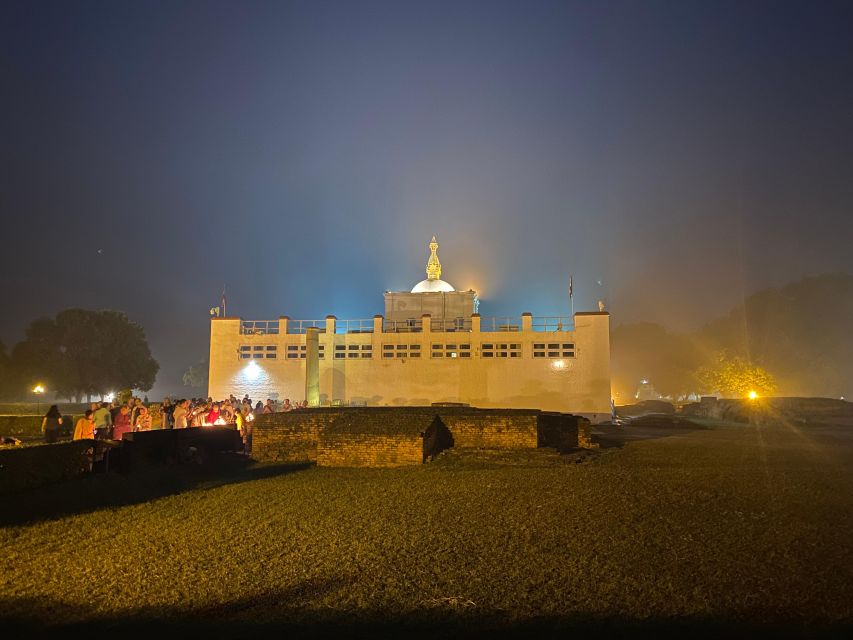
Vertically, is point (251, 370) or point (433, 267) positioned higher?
point (433, 267)

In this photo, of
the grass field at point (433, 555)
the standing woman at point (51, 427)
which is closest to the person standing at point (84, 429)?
the standing woman at point (51, 427)

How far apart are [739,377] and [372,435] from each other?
4638 centimetres

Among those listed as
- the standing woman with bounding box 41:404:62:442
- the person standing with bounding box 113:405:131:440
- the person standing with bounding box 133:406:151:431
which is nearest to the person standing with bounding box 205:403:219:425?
the person standing with bounding box 133:406:151:431

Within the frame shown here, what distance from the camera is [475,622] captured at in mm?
4895

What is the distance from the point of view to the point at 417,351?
3516 centimetres

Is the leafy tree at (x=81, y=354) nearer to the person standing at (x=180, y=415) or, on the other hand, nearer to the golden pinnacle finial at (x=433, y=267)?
the golden pinnacle finial at (x=433, y=267)

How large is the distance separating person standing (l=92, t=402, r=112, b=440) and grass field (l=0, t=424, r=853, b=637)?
3723mm

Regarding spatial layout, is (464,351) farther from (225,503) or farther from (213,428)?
(225,503)

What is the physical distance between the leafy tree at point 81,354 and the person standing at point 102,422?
160 ft

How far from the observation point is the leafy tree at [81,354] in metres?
55.8

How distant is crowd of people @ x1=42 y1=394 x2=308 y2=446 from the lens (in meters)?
14.3

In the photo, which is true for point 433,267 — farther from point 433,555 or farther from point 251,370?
point 433,555

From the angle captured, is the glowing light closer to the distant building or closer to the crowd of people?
the distant building

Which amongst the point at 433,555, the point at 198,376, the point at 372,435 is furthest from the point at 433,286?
the point at 198,376
